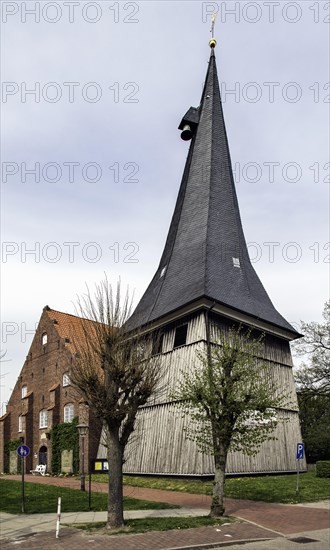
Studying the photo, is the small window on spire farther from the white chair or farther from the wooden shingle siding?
the white chair

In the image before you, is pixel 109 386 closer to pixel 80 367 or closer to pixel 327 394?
pixel 80 367

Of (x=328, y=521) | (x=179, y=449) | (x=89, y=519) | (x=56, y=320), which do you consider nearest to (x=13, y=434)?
(x=56, y=320)

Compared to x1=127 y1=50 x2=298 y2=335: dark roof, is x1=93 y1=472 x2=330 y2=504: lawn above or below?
below

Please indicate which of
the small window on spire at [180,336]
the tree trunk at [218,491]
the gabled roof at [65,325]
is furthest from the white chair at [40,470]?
the tree trunk at [218,491]

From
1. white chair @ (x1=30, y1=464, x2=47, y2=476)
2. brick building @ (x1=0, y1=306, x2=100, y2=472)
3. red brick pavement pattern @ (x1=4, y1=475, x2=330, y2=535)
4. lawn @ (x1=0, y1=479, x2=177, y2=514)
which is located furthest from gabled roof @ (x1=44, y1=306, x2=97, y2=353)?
red brick pavement pattern @ (x1=4, y1=475, x2=330, y2=535)

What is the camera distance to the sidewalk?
12625mm

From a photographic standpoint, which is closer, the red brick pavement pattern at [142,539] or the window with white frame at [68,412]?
the red brick pavement pattern at [142,539]

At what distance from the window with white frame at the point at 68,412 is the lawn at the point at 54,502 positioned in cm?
1167

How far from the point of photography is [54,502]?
66.9ft

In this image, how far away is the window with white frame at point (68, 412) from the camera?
36938 millimetres

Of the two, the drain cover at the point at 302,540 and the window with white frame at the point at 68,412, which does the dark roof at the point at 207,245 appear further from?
the drain cover at the point at 302,540

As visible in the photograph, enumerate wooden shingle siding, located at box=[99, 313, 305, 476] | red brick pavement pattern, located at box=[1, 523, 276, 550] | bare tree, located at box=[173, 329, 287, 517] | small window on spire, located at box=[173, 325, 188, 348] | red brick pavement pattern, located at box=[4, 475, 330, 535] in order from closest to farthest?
red brick pavement pattern, located at box=[1, 523, 276, 550], red brick pavement pattern, located at box=[4, 475, 330, 535], bare tree, located at box=[173, 329, 287, 517], wooden shingle siding, located at box=[99, 313, 305, 476], small window on spire, located at box=[173, 325, 188, 348]

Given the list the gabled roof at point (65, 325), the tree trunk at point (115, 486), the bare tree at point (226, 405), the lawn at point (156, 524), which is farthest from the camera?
the gabled roof at point (65, 325)

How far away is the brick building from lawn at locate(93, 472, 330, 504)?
29.9 ft
